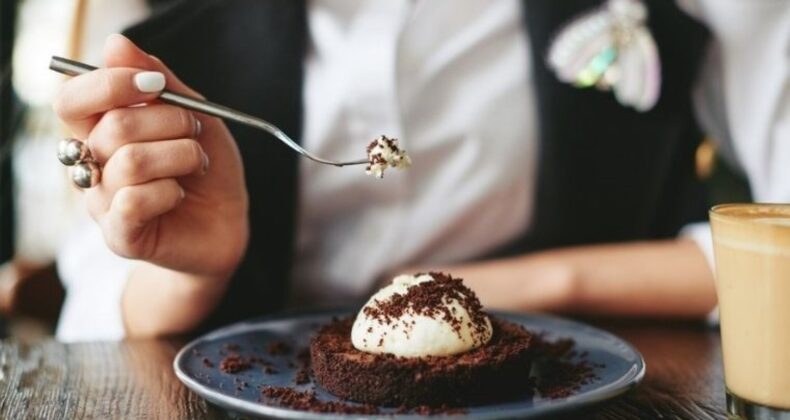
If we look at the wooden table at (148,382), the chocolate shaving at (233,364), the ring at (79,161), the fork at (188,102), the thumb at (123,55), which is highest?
the thumb at (123,55)

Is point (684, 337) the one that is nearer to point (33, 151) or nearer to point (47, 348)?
point (47, 348)

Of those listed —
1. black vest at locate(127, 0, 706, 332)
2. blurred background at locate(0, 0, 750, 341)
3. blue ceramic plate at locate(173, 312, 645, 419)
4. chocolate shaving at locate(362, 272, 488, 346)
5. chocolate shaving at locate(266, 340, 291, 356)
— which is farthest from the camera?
blurred background at locate(0, 0, 750, 341)

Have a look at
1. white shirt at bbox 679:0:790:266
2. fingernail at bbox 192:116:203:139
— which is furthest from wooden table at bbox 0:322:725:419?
white shirt at bbox 679:0:790:266

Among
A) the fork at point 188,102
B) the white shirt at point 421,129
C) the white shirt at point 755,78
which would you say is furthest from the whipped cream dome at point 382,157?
the white shirt at point 755,78

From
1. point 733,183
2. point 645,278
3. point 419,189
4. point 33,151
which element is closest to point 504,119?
point 419,189

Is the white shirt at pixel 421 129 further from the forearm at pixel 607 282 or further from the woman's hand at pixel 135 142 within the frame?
the woman's hand at pixel 135 142

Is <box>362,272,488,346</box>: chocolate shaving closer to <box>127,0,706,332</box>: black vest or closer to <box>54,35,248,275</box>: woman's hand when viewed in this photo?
<box>54,35,248,275</box>: woman's hand

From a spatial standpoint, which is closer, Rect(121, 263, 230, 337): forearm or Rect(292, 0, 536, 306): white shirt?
Rect(121, 263, 230, 337): forearm
